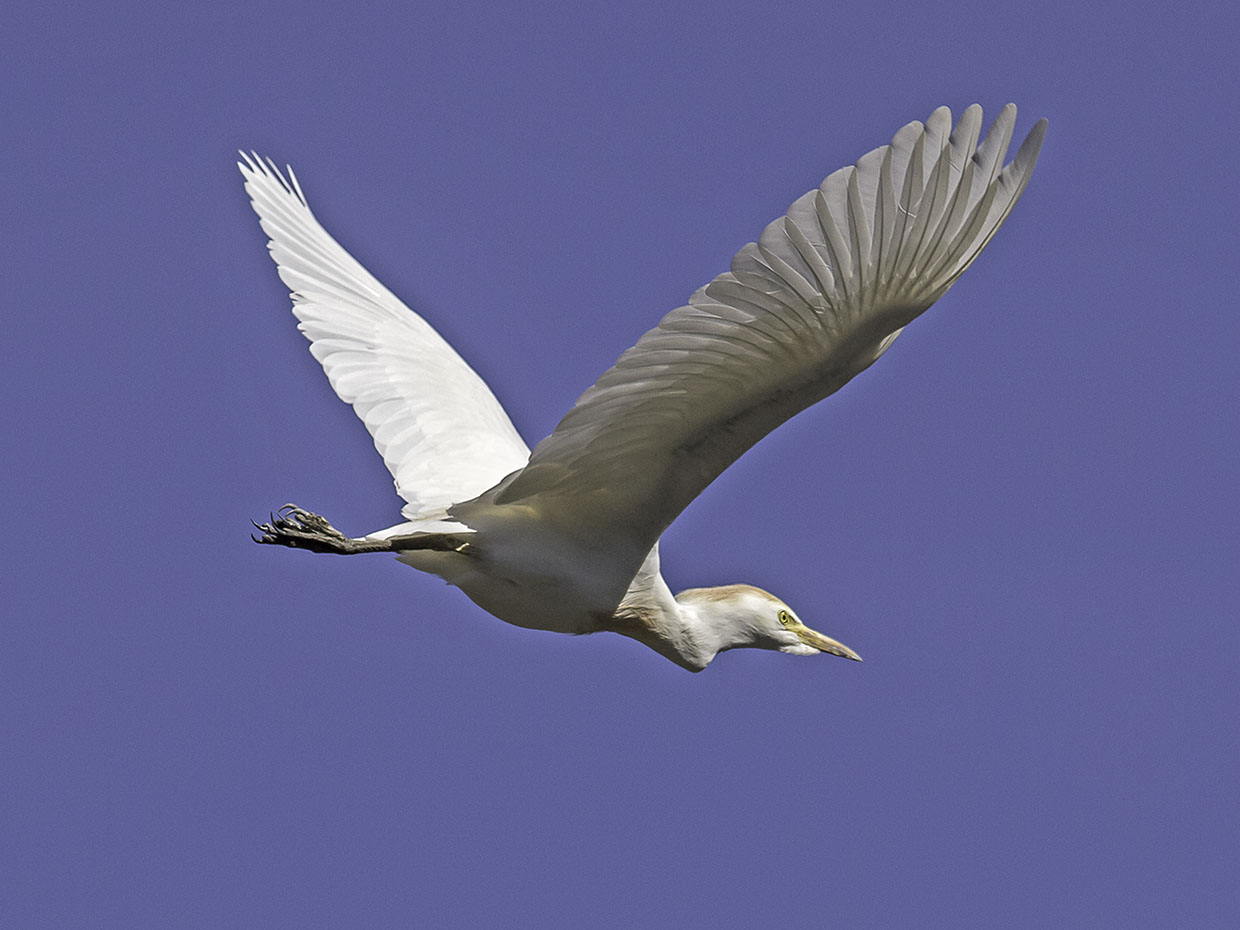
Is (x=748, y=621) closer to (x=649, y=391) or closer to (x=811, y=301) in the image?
(x=649, y=391)

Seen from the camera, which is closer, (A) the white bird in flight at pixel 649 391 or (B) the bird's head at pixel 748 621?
(A) the white bird in flight at pixel 649 391

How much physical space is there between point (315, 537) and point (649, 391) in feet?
7.69

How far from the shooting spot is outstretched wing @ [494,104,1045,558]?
7.31 m

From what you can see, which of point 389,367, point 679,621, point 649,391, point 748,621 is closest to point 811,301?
point 649,391

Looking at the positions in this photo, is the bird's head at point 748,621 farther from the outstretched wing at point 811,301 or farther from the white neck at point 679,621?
the outstretched wing at point 811,301

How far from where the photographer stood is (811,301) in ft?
24.9

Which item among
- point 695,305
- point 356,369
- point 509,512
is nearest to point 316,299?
point 356,369

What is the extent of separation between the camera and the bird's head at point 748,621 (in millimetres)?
10523

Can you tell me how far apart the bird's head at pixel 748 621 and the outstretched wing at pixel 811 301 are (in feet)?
6.41

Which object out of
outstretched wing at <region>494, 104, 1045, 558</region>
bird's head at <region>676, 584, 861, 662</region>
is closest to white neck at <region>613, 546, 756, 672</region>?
bird's head at <region>676, 584, 861, 662</region>

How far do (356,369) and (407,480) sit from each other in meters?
1.07

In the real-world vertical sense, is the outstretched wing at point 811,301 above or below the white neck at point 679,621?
above

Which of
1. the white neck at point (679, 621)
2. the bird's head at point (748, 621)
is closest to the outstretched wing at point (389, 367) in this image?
the white neck at point (679, 621)

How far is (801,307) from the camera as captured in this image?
7613 mm
